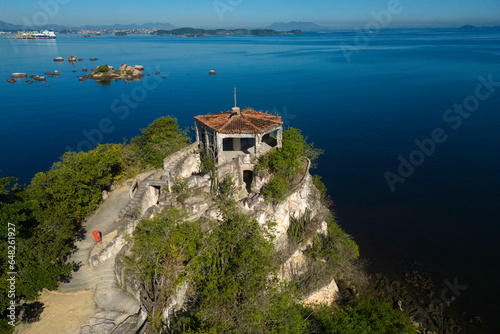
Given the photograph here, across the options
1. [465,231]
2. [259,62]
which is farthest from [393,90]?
[259,62]

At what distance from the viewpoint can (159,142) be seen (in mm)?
33781

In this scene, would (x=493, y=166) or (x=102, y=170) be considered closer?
(x=102, y=170)

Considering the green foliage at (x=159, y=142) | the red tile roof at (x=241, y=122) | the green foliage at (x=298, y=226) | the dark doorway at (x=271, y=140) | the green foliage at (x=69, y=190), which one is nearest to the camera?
the green foliage at (x=69, y=190)

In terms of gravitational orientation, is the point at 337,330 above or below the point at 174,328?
below

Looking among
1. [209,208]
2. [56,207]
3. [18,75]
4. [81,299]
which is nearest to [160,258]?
[81,299]

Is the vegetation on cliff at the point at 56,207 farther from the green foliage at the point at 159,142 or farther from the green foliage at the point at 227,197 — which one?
the green foliage at the point at 227,197

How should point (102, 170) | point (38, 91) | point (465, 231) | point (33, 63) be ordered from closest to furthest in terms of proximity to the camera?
point (102, 170) < point (465, 231) < point (38, 91) < point (33, 63)

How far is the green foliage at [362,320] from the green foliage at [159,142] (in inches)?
844

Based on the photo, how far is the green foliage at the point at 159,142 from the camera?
32.9m

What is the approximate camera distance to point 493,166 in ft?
142

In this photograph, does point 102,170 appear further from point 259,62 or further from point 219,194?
point 259,62

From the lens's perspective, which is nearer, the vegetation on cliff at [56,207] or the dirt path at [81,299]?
the dirt path at [81,299]

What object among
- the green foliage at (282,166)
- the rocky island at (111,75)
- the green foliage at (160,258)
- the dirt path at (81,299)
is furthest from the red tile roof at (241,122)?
the rocky island at (111,75)

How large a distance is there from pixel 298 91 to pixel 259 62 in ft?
196
